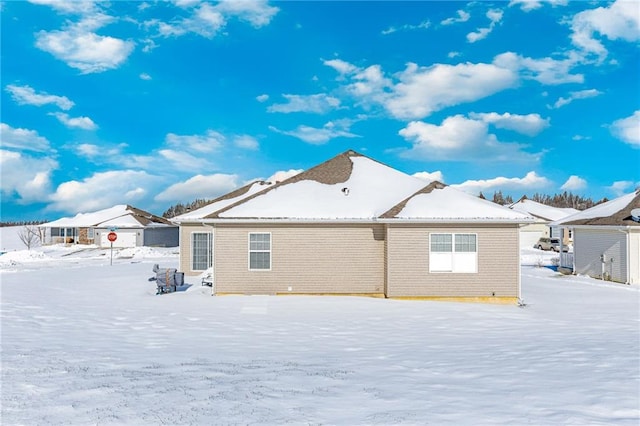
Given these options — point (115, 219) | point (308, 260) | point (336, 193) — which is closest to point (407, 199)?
point (336, 193)

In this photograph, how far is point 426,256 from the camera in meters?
16.6

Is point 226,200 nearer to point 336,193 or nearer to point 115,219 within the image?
point 336,193

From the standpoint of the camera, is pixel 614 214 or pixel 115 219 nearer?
pixel 614 214

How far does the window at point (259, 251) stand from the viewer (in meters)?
17.5

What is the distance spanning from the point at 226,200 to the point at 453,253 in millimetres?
14842

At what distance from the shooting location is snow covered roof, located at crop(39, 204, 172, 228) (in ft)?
170

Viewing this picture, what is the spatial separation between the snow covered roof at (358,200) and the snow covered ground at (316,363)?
3.23 metres

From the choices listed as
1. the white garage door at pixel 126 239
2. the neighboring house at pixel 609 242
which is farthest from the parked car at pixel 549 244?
the white garage door at pixel 126 239

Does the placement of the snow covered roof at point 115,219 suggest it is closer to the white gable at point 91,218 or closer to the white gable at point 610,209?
the white gable at point 91,218

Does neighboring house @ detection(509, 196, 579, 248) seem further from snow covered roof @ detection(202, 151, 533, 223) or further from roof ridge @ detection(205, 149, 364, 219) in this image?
roof ridge @ detection(205, 149, 364, 219)

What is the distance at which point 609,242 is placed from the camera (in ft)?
79.8

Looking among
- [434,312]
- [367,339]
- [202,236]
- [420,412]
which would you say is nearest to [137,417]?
[420,412]

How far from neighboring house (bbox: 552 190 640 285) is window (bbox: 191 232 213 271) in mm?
20944

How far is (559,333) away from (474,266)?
5.99 metres
